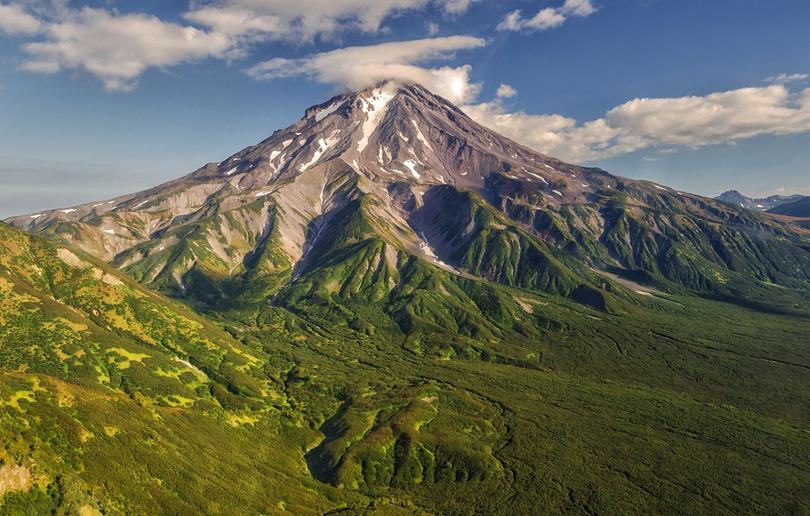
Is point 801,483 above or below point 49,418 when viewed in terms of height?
below

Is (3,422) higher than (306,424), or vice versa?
(3,422)

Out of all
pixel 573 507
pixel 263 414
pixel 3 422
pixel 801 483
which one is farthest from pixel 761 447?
pixel 3 422

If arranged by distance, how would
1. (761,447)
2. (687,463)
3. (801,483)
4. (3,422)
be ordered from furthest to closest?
(761,447), (687,463), (801,483), (3,422)

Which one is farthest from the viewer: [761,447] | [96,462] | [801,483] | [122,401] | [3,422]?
[761,447]

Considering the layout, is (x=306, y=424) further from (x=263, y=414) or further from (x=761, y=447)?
(x=761, y=447)

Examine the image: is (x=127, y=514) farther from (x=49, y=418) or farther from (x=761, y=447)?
(x=761, y=447)

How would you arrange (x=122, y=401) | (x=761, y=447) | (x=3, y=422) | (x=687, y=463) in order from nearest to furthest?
(x=3, y=422)
(x=122, y=401)
(x=687, y=463)
(x=761, y=447)

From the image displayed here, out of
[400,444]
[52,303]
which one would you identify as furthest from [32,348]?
[400,444]

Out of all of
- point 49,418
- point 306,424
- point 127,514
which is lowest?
point 306,424

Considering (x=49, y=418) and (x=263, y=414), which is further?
(x=263, y=414)

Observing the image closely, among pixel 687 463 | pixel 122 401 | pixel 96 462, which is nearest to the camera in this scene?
pixel 96 462
